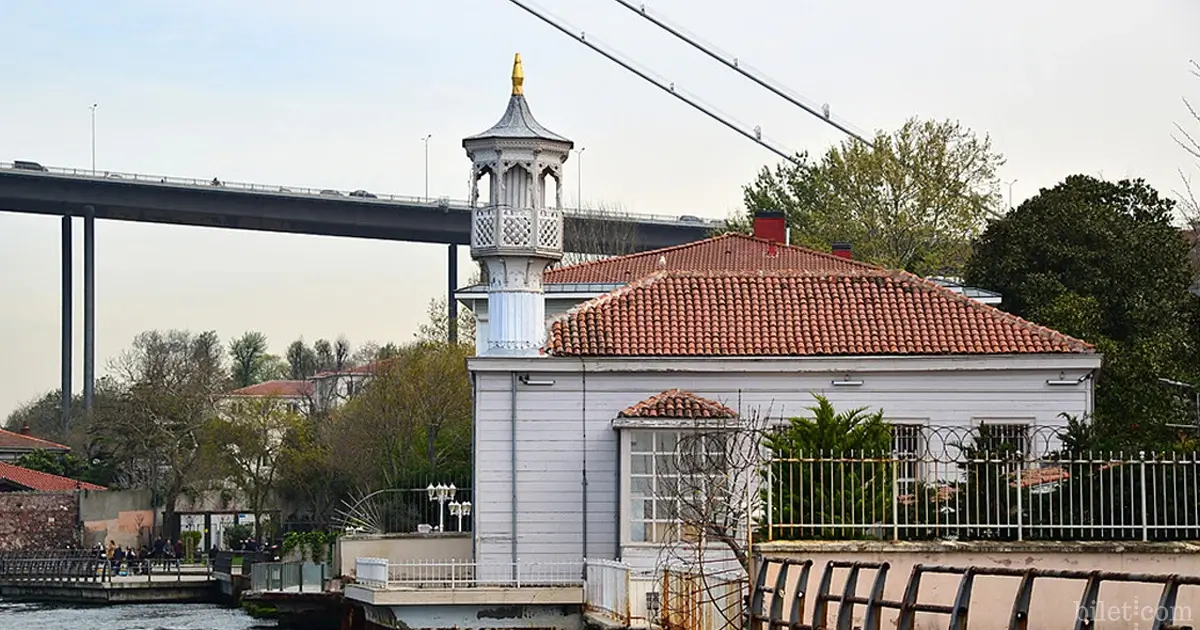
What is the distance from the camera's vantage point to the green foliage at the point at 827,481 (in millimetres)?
25062

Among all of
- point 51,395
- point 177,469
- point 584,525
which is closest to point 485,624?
point 584,525

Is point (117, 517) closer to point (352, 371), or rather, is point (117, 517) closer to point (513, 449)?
point (352, 371)

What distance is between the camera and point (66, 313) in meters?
105

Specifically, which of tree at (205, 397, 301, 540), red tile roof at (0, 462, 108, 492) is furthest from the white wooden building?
red tile roof at (0, 462, 108, 492)

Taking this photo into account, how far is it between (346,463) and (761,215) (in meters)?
24.0

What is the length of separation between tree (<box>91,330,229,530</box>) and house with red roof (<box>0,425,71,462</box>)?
6698mm

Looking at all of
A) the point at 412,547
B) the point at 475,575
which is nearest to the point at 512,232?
the point at 475,575

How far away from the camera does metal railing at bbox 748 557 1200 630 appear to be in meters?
15.2

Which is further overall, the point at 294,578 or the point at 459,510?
the point at 294,578

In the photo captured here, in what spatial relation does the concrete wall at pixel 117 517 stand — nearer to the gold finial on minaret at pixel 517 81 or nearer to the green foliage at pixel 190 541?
the green foliage at pixel 190 541

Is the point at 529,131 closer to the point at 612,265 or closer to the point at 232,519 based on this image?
the point at 612,265

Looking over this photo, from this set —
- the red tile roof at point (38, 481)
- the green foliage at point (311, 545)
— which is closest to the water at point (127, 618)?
the green foliage at point (311, 545)

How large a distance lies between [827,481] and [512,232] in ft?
39.0

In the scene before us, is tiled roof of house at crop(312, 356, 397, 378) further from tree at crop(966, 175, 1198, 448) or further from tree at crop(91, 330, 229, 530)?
tree at crop(966, 175, 1198, 448)
